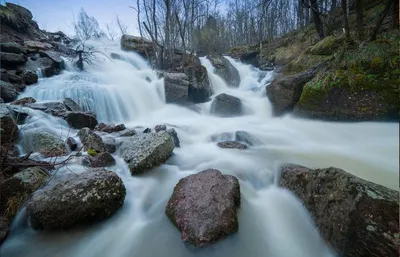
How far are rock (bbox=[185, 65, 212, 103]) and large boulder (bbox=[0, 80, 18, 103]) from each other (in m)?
6.68

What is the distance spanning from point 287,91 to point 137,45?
13954 millimetres

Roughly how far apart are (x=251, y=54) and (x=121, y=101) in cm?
1231

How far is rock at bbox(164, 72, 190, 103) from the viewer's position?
9.99 m

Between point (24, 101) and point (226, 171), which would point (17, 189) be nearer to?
point (226, 171)

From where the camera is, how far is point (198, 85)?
10477 mm

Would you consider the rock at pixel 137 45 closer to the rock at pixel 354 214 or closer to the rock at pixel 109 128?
the rock at pixel 109 128

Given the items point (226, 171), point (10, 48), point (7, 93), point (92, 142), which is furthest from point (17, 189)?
point (10, 48)

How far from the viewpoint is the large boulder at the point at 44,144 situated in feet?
14.5

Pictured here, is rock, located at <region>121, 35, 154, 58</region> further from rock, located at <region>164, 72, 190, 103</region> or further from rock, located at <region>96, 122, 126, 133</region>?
rock, located at <region>96, 122, 126, 133</region>

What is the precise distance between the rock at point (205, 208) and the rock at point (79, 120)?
14.6ft

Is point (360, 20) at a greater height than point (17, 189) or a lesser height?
greater

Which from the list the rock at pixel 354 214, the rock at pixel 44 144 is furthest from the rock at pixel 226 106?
the rock at pixel 354 214

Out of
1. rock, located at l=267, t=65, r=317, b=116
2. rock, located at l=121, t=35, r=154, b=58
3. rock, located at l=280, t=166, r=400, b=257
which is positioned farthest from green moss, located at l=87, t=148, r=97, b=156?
rock, located at l=121, t=35, r=154, b=58

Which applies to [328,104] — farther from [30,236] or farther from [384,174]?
[30,236]
